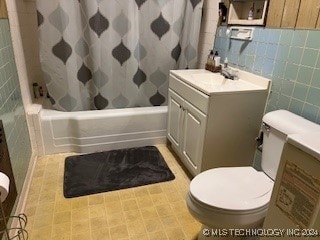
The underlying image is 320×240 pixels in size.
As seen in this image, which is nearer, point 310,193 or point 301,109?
point 310,193

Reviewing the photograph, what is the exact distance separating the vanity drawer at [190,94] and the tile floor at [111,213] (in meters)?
0.70

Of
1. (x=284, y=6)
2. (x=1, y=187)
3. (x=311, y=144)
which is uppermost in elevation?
(x=284, y=6)

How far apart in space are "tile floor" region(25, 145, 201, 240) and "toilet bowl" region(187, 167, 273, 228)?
41cm

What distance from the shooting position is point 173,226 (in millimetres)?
1583

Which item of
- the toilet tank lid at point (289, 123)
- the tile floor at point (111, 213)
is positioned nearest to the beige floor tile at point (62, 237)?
the tile floor at point (111, 213)

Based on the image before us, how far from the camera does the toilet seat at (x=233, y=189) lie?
1.19m

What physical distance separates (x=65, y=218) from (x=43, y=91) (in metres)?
1.45

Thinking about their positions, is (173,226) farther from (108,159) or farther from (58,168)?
(58,168)

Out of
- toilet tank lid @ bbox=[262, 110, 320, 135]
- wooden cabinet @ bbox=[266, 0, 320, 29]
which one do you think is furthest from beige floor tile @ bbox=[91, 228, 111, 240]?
wooden cabinet @ bbox=[266, 0, 320, 29]

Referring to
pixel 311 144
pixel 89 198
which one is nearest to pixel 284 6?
pixel 311 144

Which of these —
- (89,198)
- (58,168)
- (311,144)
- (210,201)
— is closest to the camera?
(311,144)

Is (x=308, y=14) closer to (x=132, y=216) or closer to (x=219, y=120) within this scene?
(x=219, y=120)

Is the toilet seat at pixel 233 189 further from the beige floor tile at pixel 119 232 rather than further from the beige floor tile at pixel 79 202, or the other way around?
the beige floor tile at pixel 79 202

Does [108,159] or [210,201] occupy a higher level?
[210,201]
